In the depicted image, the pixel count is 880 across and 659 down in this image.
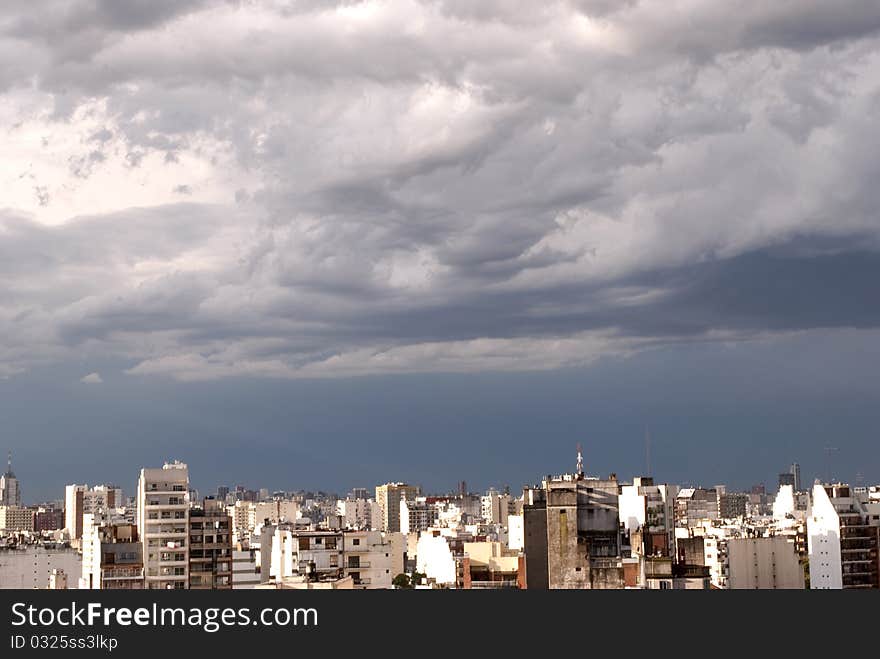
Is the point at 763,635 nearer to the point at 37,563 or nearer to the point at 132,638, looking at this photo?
the point at 132,638

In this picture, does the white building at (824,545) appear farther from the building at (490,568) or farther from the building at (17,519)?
the building at (17,519)

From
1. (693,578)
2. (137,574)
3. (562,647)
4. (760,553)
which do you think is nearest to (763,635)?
(562,647)

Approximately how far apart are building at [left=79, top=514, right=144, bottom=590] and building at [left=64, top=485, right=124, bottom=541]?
71079mm

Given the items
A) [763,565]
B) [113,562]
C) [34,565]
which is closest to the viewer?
[763,565]

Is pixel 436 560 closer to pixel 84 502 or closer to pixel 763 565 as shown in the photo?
pixel 763 565

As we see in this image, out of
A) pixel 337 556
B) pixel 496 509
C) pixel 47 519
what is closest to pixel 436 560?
pixel 337 556

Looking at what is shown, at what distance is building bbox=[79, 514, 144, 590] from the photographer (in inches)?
2345

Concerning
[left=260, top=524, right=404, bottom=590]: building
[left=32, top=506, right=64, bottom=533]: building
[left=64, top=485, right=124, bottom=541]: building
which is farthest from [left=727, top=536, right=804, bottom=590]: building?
[left=32, top=506, right=64, bottom=533]: building

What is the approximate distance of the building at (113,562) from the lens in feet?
195

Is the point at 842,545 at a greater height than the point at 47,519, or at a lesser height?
lesser

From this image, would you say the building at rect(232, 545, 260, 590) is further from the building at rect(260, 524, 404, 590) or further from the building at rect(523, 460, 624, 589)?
the building at rect(523, 460, 624, 589)

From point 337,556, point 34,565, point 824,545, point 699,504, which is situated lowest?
point 34,565

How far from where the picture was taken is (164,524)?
61.9 m

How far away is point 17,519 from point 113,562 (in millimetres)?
140877
